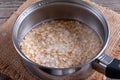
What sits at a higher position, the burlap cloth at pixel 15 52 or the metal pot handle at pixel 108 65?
the metal pot handle at pixel 108 65

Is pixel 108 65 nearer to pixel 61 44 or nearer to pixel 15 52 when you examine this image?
pixel 61 44

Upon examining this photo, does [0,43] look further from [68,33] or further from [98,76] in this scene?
[98,76]

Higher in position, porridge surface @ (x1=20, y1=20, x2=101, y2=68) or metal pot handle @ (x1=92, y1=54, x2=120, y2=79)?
metal pot handle @ (x1=92, y1=54, x2=120, y2=79)

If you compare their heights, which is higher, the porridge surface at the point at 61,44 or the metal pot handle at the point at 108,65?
the metal pot handle at the point at 108,65

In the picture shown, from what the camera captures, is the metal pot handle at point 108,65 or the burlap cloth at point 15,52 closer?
the metal pot handle at point 108,65

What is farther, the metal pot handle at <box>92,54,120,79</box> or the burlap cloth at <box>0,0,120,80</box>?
the burlap cloth at <box>0,0,120,80</box>
